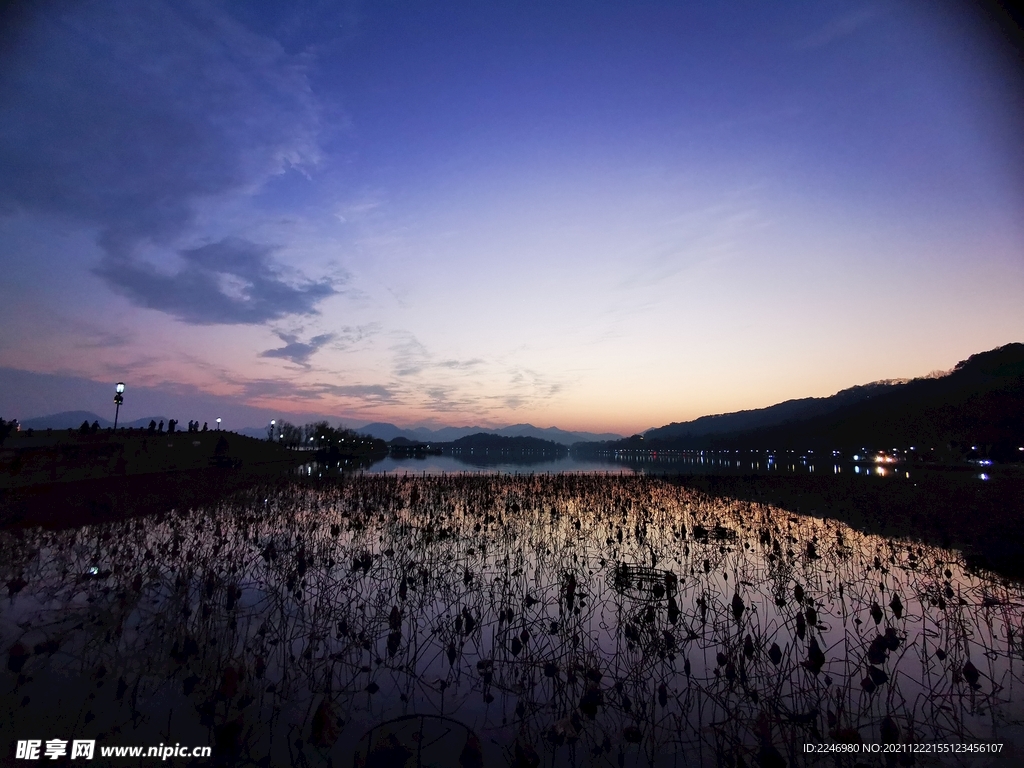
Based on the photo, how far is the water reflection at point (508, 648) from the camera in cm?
585

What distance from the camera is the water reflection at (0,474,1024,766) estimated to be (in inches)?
230

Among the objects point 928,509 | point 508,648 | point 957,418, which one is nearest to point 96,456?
point 508,648

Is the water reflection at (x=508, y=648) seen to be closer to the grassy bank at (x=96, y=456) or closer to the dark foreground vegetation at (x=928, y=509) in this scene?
the dark foreground vegetation at (x=928, y=509)

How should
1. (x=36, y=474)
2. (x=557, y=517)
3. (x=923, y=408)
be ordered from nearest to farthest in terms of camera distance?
(x=557, y=517), (x=36, y=474), (x=923, y=408)

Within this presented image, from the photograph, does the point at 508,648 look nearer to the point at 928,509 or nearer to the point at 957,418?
the point at 928,509

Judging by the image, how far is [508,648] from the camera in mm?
8562

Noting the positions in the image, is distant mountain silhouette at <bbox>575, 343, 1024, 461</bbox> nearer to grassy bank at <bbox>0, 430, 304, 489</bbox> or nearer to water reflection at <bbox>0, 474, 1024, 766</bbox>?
water reflection at <bbox>0, 474, 1024, 766</bbox>

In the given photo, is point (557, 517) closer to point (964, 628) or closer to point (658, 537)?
point (658, 537)

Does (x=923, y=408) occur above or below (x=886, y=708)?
above

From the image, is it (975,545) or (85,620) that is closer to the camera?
(85,620)

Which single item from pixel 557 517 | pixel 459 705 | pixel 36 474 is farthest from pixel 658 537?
pixel 36 474

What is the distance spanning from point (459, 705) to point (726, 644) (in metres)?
4.96

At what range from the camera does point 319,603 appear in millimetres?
10250

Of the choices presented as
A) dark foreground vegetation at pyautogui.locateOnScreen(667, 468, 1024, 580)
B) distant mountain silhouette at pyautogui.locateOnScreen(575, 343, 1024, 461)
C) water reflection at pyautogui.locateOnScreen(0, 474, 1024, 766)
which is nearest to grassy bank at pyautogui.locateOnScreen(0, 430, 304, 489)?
water reflection at pyautogui.locateOnScreen(0, 474, 1024, 766)
